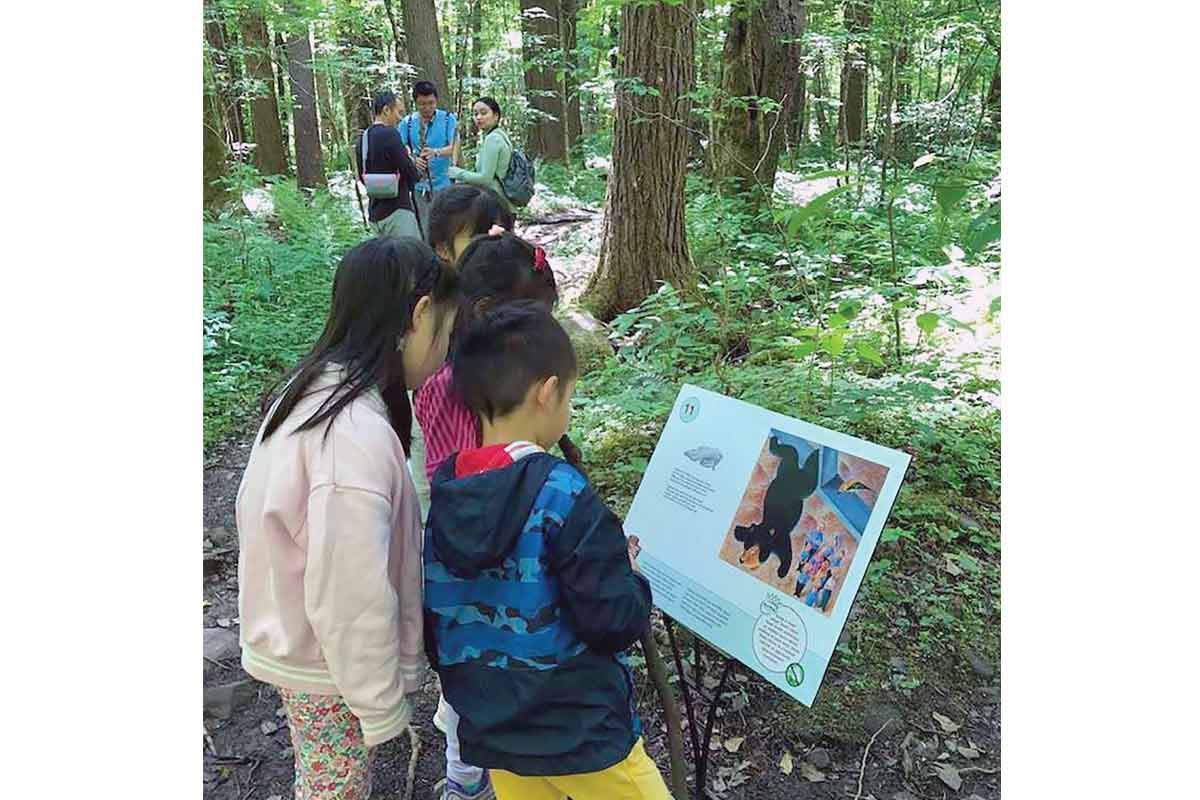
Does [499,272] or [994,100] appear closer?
[499,272]

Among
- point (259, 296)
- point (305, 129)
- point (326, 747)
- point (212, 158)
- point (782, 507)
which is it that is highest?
point (305, 129)

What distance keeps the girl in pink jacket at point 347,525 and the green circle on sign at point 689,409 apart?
597 mm

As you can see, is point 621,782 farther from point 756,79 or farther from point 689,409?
point 756,79

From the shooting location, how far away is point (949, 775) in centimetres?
239

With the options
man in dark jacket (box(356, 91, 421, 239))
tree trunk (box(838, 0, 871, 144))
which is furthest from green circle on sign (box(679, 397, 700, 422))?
tree trunk (box(838, 0, 871, 144))

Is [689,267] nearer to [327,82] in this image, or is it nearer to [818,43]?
[818,43]

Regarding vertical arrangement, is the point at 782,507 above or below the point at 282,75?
below

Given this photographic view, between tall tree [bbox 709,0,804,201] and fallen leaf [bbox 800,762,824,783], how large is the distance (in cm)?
522

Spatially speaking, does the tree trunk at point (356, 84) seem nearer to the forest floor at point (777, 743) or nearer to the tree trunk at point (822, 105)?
the tree trunk at point (822, 105)

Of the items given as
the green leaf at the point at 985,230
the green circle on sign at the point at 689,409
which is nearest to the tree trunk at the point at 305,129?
the green circle on sign at the point at 689,409

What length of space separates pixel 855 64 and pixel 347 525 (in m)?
6.54

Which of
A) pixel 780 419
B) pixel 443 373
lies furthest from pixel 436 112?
pixel 780 419

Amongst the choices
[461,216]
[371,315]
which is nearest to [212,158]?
[461,216]

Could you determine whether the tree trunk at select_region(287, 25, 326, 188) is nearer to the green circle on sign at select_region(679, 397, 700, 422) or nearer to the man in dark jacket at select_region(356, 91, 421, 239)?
the man in dark jacket at select_region(356, 91, 421, 239)
